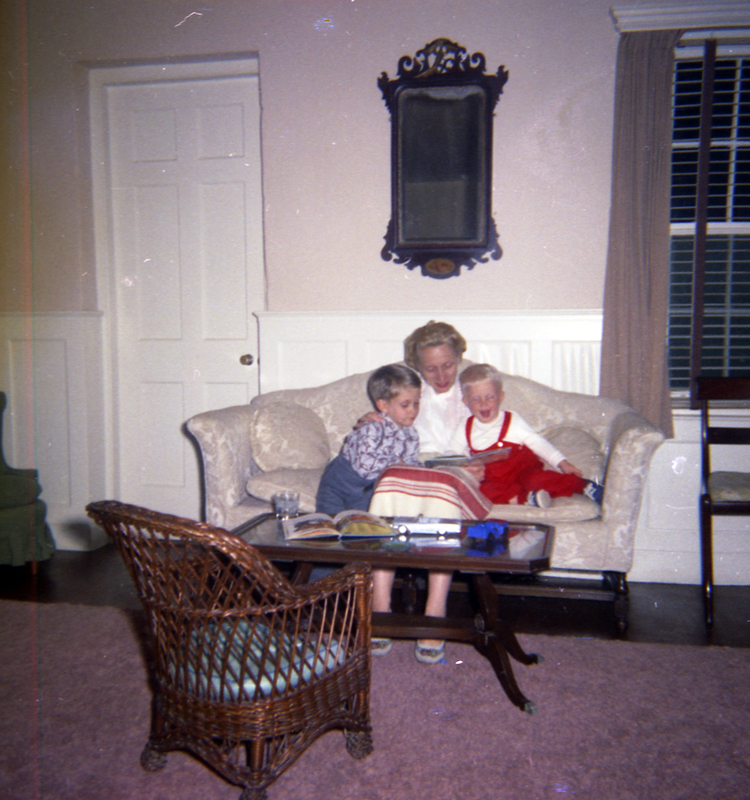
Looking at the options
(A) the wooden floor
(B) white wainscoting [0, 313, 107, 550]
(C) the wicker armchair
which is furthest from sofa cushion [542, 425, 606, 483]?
(B) white wainscoting [0, 313, 107, 550]

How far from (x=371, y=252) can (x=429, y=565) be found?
6.91 ft

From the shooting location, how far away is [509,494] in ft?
9.04

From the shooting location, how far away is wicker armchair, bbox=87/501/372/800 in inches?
55.2

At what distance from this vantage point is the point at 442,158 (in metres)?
3.46

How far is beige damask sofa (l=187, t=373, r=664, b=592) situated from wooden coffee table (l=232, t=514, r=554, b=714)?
21.2 inches

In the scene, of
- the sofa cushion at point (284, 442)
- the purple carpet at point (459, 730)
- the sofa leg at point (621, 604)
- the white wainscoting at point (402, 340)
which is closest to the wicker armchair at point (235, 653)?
the purple carpet at point (459, 730)

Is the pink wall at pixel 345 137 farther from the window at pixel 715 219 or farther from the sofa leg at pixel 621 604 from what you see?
the sofa leg at pixel 621 604

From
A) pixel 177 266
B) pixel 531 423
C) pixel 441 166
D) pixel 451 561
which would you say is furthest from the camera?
pixel 177 266

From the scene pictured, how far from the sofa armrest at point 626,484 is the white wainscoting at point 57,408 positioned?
107 inches

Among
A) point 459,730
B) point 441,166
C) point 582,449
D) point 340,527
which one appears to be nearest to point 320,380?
point 441,166

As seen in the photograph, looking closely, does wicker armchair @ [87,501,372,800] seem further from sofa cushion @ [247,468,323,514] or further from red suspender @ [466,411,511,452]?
red suspender @ [466,411,511,452]

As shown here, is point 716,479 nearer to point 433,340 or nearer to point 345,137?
point 433,340

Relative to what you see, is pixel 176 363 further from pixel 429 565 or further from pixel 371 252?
pixel 429 565

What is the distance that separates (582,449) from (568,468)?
185 millimetres
